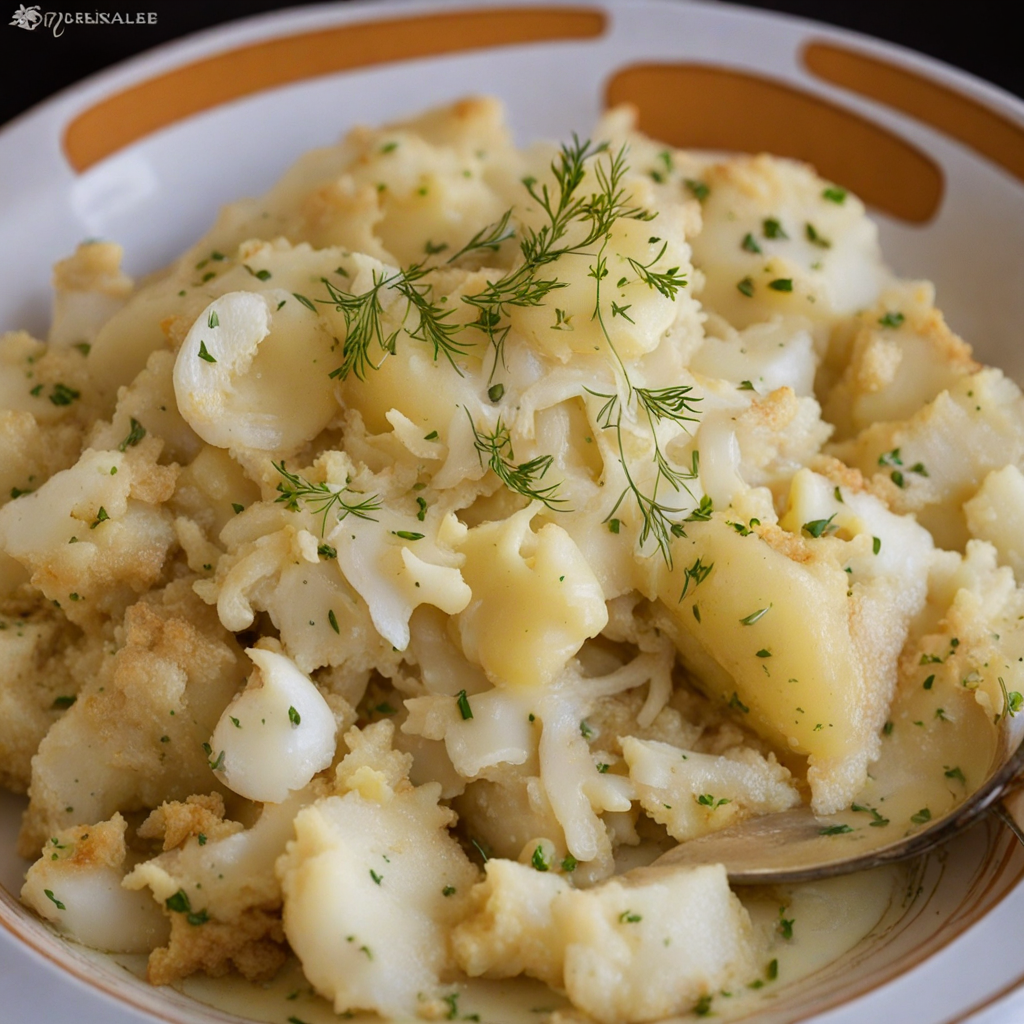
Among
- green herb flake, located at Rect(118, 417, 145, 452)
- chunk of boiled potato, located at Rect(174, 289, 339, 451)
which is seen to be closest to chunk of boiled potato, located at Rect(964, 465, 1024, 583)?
chunk of boiled potato, located at Rect(174, 289, 339, 451)

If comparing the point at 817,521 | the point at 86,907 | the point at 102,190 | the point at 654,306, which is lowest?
the point at 86,907

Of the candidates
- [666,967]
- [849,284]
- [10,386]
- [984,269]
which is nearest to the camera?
[666,967]

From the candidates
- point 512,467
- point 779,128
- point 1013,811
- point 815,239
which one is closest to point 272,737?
point 512,467

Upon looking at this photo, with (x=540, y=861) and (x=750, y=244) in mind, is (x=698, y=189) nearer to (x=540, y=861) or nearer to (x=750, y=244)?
(x=750, y=244)

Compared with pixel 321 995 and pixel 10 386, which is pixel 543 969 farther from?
pixel 10 386

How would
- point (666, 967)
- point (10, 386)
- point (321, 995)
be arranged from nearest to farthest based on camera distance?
point (666, 967) → point (321, 995) → point (10, 386)

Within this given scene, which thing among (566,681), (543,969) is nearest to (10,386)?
A: (566,681)
